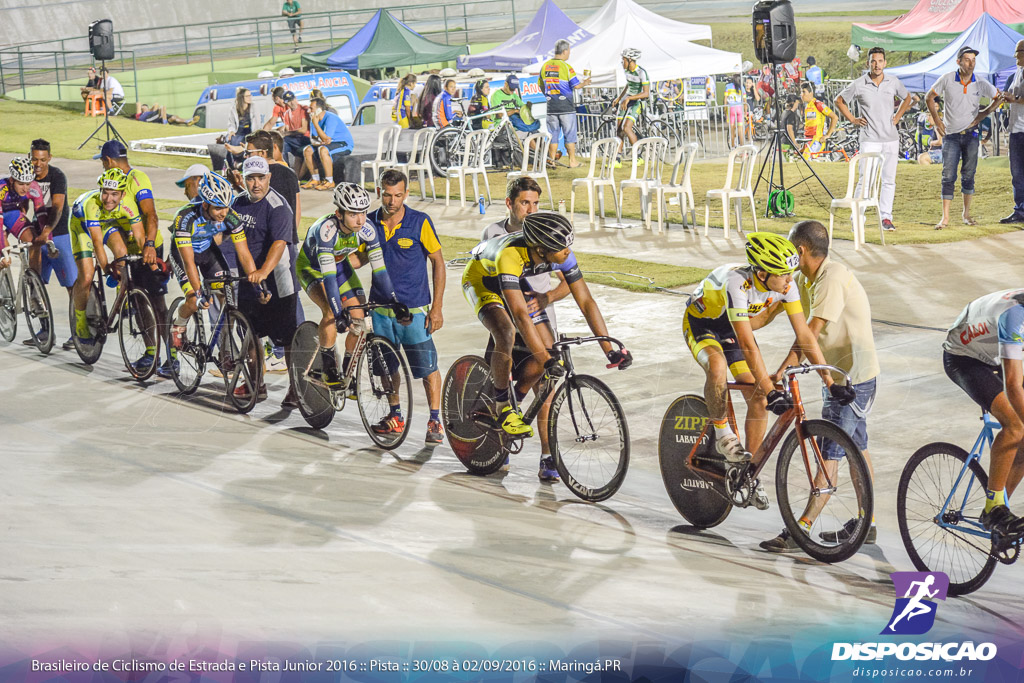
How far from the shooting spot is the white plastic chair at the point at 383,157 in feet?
55.0

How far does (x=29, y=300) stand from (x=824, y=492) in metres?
7.40

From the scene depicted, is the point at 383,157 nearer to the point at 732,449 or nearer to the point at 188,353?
the point at 188,353

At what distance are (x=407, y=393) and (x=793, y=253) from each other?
2.83 meters

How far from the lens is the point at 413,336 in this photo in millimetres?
7152

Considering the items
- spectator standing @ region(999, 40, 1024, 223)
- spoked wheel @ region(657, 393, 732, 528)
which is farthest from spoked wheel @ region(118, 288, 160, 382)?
spectator standing @ region(999, 40, 1024, 223)

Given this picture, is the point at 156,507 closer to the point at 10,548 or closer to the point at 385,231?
the point at 10,548

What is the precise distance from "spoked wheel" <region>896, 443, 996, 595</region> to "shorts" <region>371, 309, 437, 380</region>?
309 centimetres

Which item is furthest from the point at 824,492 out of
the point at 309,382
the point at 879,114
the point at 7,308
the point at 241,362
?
the point at 879,114

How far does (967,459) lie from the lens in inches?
191

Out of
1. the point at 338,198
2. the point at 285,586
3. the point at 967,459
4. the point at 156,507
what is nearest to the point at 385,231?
the point at 338,198

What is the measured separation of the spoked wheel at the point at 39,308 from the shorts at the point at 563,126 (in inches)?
400

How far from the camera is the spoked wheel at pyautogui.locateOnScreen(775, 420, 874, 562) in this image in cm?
490

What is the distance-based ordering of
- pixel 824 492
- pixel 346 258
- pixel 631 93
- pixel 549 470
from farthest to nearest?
pixel 631 93, pixel 346 258, pixel 549 470, pixel 824 492

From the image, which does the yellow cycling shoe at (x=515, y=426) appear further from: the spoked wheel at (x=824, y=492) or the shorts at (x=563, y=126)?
the shorts at (x=563, y=126)
